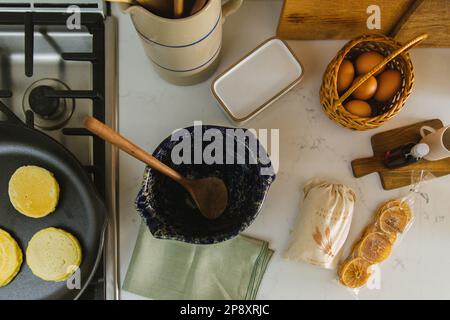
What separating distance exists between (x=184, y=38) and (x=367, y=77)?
0.22 meters

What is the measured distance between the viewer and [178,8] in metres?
0.44

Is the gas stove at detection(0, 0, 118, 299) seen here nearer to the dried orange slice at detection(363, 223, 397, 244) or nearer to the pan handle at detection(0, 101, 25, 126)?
the pan handle at detection(0, 101, 25, 126)

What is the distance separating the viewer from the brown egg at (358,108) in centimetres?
55

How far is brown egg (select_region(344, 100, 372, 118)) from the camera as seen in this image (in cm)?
55

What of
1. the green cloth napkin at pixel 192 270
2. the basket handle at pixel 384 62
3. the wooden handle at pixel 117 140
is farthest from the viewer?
the green cloth napkin at pixel 192 270

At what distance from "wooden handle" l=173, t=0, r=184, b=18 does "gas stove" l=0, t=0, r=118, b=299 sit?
19 centimetres

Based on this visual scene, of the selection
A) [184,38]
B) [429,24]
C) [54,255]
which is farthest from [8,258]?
[429,24]

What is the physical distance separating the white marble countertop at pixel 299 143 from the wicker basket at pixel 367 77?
5 cm

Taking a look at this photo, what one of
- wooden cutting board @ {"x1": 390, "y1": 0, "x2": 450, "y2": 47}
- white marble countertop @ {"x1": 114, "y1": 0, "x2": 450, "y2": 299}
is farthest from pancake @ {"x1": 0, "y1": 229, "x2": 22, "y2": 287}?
wooden cutting board @ {"x1": 390, "y1": 0, "x2": 450, "y2": 47}

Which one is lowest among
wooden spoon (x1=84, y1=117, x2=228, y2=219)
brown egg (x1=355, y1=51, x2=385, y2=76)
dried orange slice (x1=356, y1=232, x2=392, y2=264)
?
dried orange slice (x1=356, y1=232, x2=392, y2=264)

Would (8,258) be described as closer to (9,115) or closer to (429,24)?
(9,115)

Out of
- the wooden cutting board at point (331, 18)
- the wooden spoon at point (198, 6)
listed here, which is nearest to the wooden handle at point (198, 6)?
the wooden spoon at point (198, 6)

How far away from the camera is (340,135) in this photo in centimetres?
61

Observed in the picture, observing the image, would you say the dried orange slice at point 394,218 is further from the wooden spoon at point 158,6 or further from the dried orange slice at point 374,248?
the wooden spoon at point 158,6
